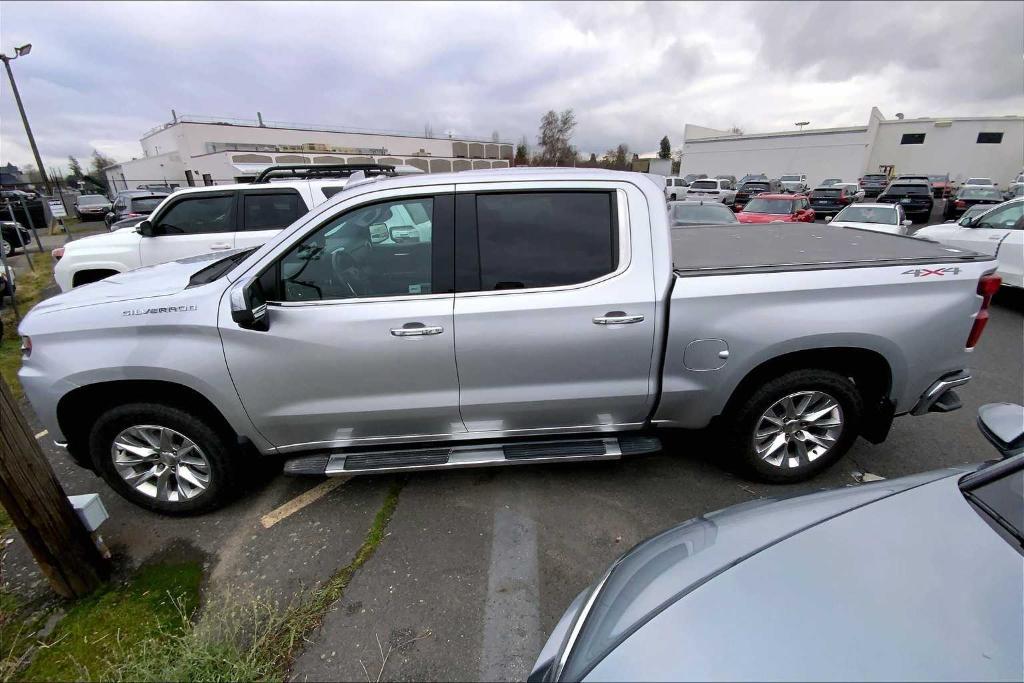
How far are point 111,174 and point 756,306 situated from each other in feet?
333

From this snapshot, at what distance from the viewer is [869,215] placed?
407 inches

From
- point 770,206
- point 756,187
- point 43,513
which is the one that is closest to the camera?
point 43,513

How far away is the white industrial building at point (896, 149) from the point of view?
45.8 meters

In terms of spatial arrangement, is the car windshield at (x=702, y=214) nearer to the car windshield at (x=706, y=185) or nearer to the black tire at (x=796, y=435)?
the black tire at (x=796, y=435)

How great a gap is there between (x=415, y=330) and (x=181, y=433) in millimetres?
1553

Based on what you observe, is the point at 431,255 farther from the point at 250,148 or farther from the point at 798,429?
the point at 250,148

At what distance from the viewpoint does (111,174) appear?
75188 millimetres

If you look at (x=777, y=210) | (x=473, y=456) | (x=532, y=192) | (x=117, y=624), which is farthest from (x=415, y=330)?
(x=777, y=210)

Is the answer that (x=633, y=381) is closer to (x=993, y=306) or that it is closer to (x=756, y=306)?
(x=756, y=306)

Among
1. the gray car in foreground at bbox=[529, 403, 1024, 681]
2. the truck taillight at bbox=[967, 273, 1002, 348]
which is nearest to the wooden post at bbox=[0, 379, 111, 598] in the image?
the gray car in foreground at bbox=[529, 403, 1024, 681]

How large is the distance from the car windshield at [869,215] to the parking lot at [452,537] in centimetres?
819

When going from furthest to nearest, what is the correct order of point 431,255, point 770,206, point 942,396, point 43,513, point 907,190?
point 907,190 < point 770,206 < point 942,396 < point 431,255 < point 43,513

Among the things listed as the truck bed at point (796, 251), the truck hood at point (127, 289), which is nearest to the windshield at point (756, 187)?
the truck bed at point (796, 251)

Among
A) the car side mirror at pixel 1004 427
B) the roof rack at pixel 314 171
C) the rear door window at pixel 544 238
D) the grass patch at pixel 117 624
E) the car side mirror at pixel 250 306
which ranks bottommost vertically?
the grass patch at pixel 117 624
